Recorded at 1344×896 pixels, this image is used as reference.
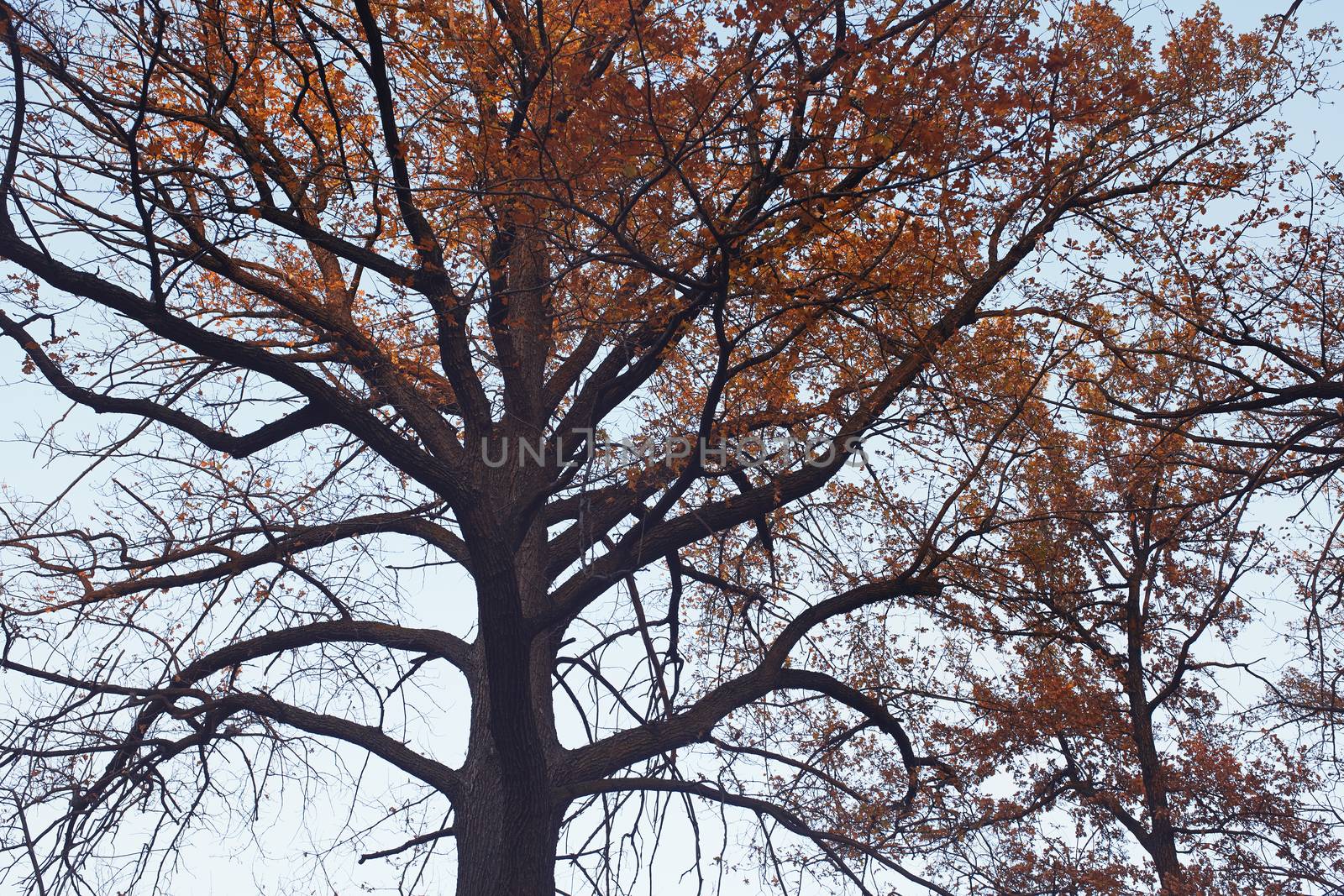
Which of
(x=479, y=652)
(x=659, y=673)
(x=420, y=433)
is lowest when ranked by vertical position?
(x=659, y=673)

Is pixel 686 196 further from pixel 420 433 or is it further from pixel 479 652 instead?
pixel 479 652

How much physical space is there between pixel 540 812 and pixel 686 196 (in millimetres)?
4231

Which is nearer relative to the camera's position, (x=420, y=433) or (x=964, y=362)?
(x=420, y=433)

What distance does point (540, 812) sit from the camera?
7070mm

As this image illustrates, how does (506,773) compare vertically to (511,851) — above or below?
above

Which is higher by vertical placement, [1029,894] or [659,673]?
[659,673]

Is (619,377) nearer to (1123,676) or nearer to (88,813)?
(88,813)

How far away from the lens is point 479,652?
8.40m

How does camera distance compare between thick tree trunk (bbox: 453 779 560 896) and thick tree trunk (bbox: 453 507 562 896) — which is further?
thick tree trunk (bbox: 453 779 560 896)

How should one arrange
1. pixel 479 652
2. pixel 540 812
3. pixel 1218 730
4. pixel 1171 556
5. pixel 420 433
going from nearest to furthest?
pixel 540 812, pixel 420 433, pixel 479 652, pixel 1218 730, pixel 1171 556

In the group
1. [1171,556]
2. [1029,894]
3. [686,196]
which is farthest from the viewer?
[1171,556]

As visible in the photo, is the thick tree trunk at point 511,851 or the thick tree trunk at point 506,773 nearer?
the thick tree trunk at point 506,773

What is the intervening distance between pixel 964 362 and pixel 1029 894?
4.75m

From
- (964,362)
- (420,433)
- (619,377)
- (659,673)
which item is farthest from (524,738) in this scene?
(964,362)
